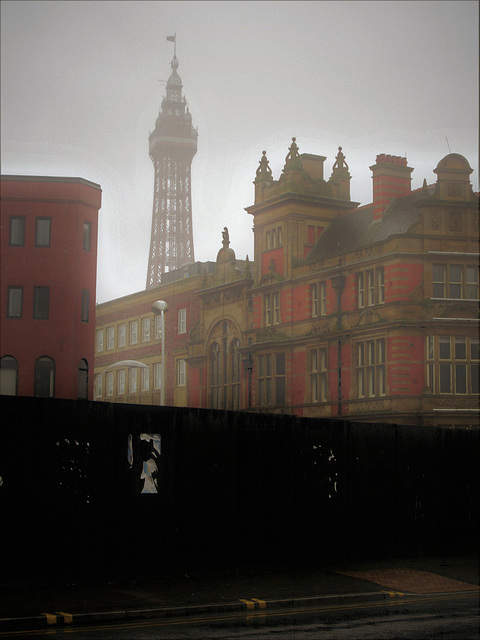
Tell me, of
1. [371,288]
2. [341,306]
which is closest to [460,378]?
[371,288]

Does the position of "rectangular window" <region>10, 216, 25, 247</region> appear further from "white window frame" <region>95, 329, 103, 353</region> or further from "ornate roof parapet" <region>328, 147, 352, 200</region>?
"white window frame" <region>95, 329, 103, 353</region>

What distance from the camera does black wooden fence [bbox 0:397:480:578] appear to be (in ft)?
56.6

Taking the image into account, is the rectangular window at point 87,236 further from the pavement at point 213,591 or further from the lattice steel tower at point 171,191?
the pavement at point 213,591

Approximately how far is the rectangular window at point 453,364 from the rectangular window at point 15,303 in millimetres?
20889

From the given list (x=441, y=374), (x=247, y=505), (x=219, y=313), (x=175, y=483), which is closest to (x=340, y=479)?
(x=247, y=505)

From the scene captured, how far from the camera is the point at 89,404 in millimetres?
17953

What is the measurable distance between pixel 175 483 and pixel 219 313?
42042 mm

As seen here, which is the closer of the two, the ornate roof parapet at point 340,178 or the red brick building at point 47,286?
the red brick building at point 47,286

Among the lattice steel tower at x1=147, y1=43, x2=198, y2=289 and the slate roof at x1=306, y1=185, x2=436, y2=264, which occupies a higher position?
the lattice steel tower at x1=147, y1=43, x2=198, y2=289

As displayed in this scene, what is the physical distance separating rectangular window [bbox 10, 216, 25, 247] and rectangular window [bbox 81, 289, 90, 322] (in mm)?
3997

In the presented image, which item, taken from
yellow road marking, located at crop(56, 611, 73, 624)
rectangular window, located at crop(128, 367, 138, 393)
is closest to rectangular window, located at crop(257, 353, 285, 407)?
rectangular window, located at crop(128, 367, 138, 393)

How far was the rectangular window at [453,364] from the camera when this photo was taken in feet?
154

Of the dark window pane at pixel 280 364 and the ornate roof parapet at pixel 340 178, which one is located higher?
the ornate roof parapet at pixel 340 178

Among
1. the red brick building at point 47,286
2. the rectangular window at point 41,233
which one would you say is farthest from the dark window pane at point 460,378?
the rectangular window at point 41,233
